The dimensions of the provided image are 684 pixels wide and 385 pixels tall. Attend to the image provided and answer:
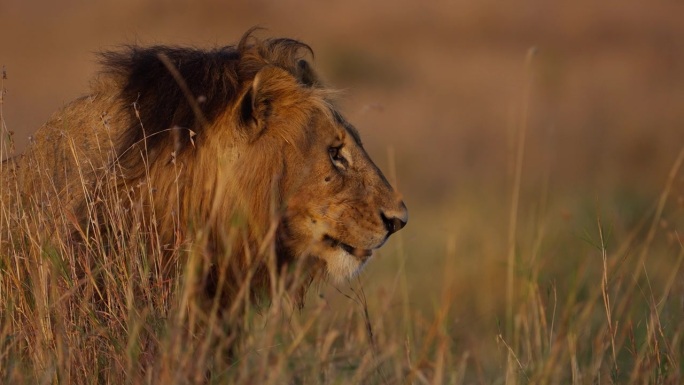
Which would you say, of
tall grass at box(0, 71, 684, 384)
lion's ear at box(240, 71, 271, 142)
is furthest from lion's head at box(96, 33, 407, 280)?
tall grass at box(0, 71, 684, 384)

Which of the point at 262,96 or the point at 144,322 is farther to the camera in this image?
the point at 262,96

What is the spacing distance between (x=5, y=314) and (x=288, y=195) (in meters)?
1.07

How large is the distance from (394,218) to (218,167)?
0.68 m

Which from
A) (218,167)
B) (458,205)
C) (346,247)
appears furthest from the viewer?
(458,205)

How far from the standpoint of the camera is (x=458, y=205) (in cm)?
1132

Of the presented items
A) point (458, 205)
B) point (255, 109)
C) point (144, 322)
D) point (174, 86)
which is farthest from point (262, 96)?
point (458, 205)

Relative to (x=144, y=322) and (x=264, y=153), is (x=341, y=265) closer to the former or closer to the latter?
(x=264, y=153)

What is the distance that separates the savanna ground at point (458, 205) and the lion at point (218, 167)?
0.64ft

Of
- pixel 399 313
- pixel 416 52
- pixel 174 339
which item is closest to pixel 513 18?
pixel 416 52

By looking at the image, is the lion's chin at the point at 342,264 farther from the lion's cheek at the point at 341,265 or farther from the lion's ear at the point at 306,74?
the lion's ear at the point at 306,74

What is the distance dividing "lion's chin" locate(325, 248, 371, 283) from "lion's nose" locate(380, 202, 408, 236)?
15 centimetres

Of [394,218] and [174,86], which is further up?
[174,86]

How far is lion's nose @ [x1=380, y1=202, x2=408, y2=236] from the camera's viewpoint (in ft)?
14.5

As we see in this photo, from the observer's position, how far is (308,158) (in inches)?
173
